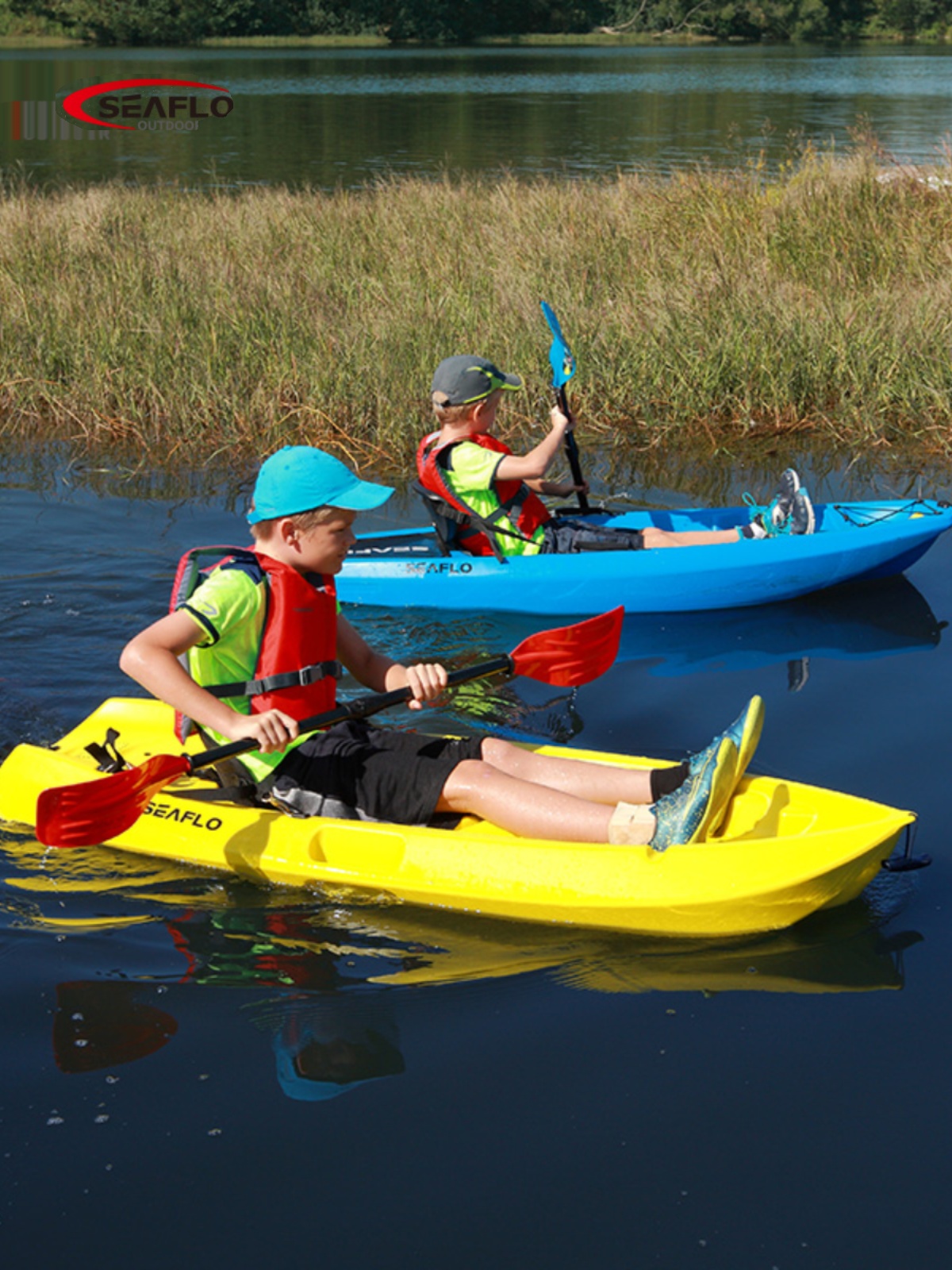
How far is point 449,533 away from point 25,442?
365 centimetres

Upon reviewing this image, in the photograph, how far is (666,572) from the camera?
20.6 ft

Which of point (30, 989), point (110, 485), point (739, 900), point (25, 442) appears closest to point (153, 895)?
point (30, 989)

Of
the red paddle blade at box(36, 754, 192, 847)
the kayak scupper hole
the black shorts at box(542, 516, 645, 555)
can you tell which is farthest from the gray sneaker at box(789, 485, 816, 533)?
the red paddle blade at box(36, 754, 192, 847)

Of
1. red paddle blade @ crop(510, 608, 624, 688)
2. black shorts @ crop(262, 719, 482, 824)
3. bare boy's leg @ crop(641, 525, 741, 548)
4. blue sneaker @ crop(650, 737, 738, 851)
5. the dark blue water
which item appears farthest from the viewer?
bare boy's leg @ crop(641, 525, 741, 548)

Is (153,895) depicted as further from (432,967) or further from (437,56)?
(437,56)

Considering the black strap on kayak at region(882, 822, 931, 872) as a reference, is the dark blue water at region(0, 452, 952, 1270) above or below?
below

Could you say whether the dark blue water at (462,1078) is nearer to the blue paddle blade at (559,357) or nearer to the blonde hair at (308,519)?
the blonde hair at (308,519)

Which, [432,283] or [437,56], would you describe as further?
[437,56]

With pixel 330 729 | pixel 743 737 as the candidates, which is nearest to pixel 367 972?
pixel 330 729

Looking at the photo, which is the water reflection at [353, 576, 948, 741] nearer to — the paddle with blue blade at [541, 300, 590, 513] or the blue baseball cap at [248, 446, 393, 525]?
the paddle with blue blade at [541, 300, 590, 513]

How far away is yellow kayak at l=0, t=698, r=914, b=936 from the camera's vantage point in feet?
11.5

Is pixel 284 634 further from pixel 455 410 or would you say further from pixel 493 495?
pixel 493 495

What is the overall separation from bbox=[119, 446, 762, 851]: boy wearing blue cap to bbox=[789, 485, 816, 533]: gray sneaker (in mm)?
2749

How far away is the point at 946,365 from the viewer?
26.7 ft
